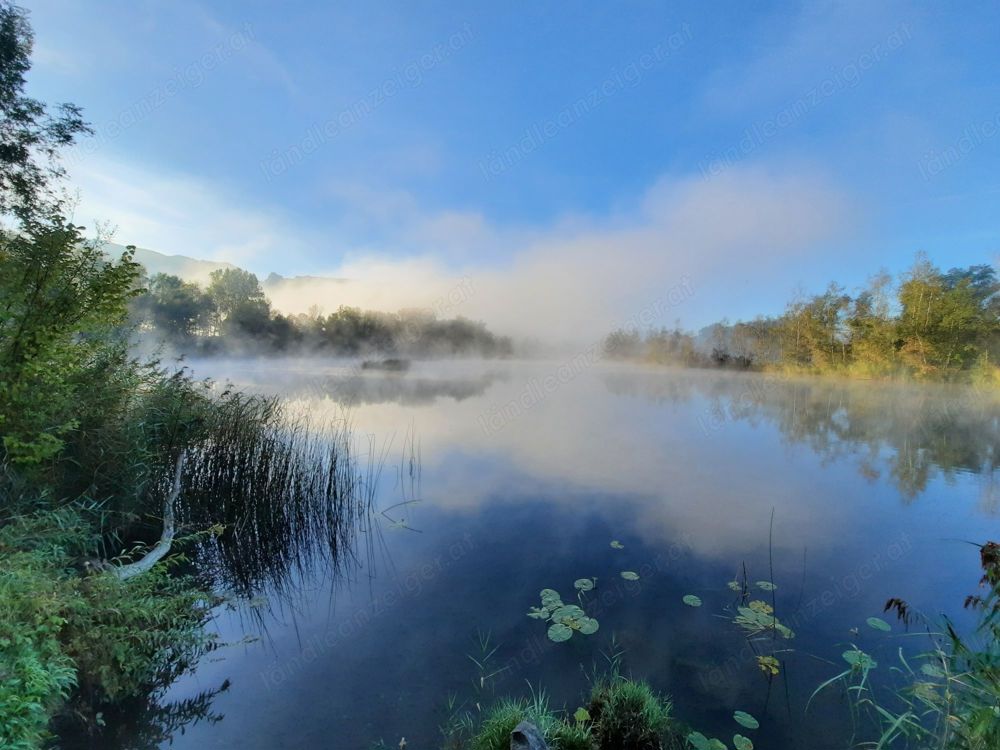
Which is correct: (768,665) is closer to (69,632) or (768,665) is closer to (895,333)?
(69,632)

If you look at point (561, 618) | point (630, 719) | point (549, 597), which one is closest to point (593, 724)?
point (630, 719)

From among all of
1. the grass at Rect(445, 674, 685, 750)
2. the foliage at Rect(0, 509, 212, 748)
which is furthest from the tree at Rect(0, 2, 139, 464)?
the grass at Rect(445, 674, 685, 750)

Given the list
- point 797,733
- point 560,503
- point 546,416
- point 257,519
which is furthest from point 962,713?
point 546,416

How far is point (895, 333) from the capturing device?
23875mm

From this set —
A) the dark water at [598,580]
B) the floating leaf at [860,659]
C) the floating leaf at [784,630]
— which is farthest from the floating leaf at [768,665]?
the floating leaf at [860,659]

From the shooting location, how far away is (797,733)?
2.12 metres

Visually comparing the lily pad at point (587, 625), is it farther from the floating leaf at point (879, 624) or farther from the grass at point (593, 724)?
the floating leaf at point (879, 624)

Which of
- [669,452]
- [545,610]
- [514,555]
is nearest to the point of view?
[545,610]

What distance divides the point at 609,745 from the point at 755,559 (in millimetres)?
2911

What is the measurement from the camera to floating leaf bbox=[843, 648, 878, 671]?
2.55 metres

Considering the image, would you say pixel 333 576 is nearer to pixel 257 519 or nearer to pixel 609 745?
pixel 257 519

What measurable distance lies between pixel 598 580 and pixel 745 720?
5.04 ft

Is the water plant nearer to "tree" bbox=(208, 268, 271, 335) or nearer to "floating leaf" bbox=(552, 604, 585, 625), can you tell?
"floating leaf" bbox=(552, 604, 585, 625)

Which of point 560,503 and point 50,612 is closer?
point 50,612
